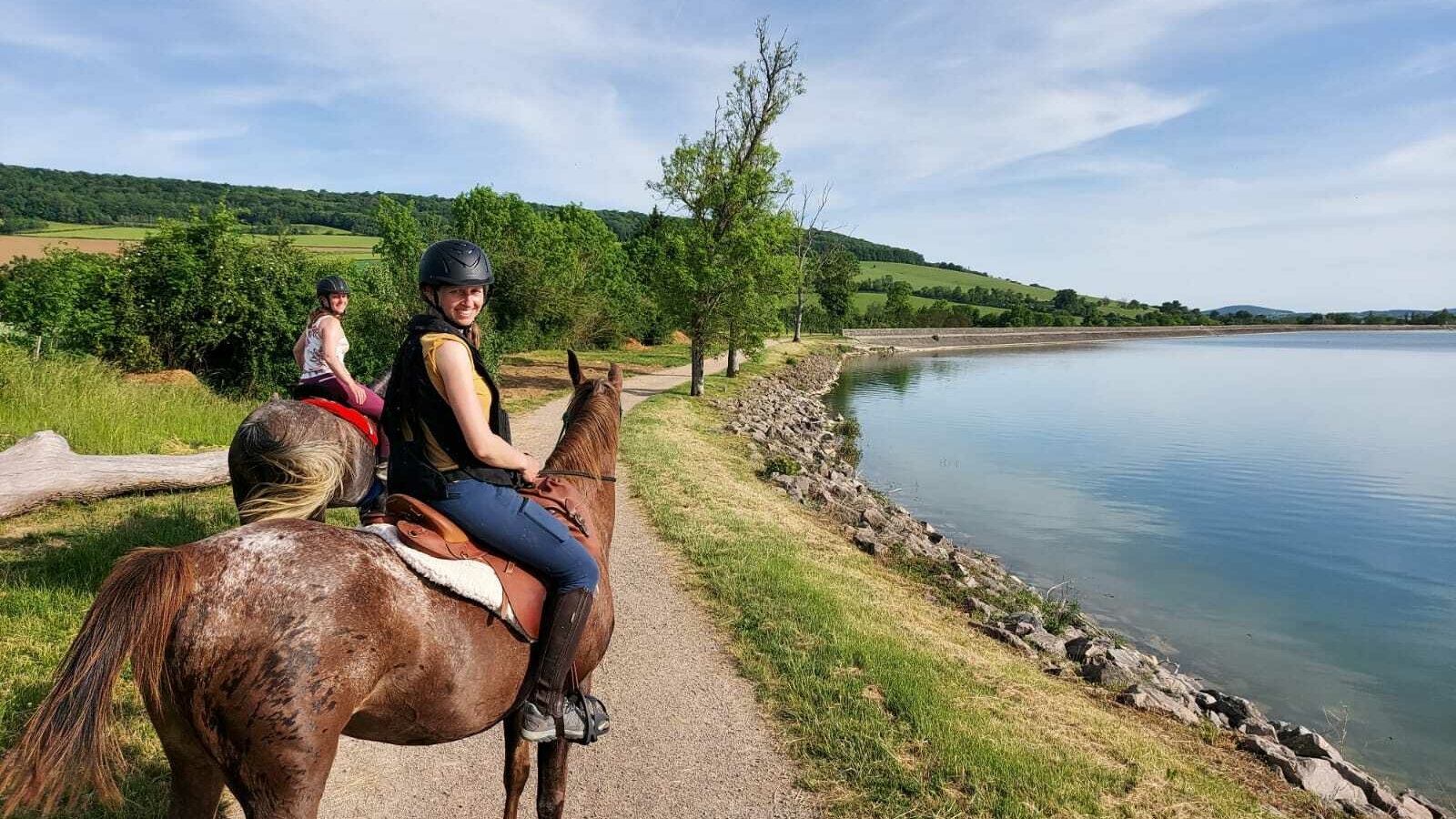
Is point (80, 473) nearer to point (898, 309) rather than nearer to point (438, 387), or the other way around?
point (438, 387)

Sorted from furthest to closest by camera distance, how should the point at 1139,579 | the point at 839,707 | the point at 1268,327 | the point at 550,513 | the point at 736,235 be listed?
the point at 1268,327 < the point at 736,235 < the point at 1139,579 < the point at 839,707 < the point at 550,513

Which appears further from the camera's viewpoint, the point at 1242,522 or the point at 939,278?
the point at 939,278

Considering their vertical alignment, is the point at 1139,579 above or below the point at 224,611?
below

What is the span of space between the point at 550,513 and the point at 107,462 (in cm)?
869

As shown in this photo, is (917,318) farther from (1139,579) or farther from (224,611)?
(224,611)

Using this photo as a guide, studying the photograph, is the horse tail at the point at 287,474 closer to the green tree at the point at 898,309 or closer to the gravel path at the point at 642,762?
the gravel path at the point at 642,762

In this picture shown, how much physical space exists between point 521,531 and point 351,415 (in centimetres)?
435

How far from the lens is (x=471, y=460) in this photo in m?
3.21

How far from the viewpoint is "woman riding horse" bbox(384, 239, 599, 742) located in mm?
3039

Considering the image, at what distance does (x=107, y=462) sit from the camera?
9023 millimetres

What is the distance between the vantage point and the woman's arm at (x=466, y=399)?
2979mm

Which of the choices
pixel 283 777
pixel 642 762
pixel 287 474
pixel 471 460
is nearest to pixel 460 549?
pixel 471 460

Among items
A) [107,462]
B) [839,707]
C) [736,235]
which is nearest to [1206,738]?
[839,707]

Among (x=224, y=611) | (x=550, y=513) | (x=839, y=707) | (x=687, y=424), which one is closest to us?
(x=224, y=611)
